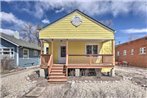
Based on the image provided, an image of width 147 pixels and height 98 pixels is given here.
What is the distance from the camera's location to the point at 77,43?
17094mm

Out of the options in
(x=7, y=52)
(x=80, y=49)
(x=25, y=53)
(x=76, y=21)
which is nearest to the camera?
(x=76, y=21)

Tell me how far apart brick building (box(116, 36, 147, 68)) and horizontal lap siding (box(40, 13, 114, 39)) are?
376 inches

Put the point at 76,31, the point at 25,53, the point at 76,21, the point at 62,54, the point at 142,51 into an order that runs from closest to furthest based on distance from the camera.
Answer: the point at 76,31, the point at 76,21, the point at 62,54, the point at 142,51, the point at 25,53

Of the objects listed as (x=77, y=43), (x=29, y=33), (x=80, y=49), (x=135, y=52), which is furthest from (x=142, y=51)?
(x=29, y=33)

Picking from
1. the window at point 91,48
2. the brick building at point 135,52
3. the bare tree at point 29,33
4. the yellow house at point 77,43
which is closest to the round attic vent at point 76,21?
the yellow house at point 77,43

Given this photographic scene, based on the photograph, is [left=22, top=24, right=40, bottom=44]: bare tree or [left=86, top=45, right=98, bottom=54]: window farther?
[left=22, top=24, right=40, bottom=44]: bare tree

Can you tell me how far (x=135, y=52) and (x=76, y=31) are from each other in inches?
529

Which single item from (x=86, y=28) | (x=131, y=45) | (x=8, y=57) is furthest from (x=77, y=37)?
(x=131, y=45)

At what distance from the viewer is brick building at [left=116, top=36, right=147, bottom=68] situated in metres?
22.9

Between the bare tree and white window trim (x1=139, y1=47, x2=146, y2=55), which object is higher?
the bare tree

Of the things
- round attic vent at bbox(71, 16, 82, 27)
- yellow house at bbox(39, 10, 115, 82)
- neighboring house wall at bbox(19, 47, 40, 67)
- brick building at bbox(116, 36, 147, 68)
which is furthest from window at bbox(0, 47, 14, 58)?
brick building at bbox(116, 36, 147, 68)

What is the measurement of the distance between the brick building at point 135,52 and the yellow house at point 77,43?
812 cm

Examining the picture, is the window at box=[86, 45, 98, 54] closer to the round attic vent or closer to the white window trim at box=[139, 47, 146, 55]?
the round attic vent

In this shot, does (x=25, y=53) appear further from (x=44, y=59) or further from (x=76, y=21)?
(x=76, y=21)
